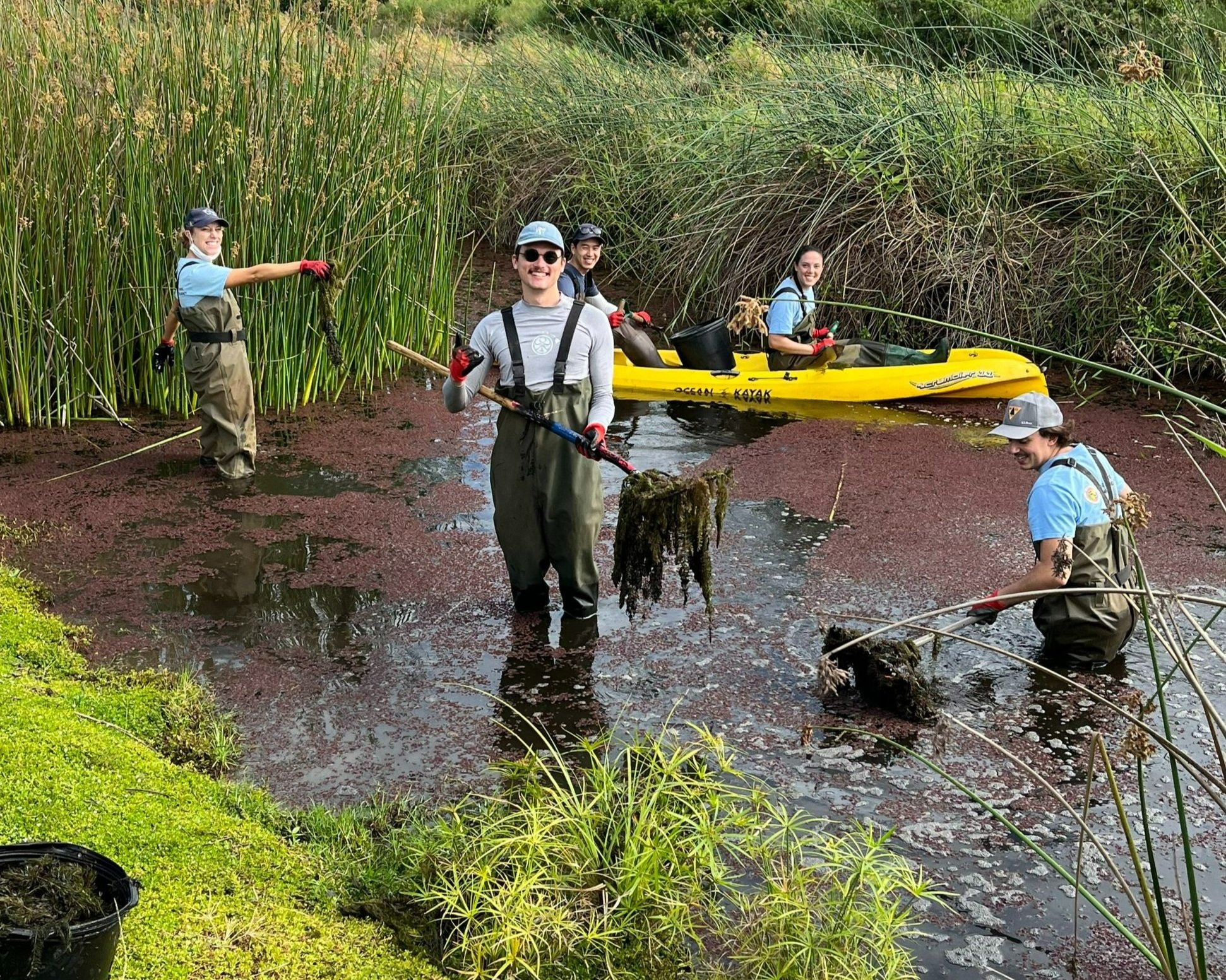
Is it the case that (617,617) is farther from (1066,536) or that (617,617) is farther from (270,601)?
(1066,536)

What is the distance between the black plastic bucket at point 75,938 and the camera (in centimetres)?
254

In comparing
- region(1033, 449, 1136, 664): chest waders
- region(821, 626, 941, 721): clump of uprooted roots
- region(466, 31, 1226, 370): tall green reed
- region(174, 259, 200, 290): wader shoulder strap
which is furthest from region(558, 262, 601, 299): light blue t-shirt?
region(1033, 449, 1136, 664): chest waders

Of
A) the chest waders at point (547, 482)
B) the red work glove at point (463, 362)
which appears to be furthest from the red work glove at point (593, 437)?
the red work glove at point (463, 362)

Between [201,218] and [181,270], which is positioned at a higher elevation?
[201,218]

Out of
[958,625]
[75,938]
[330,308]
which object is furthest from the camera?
[330,308]

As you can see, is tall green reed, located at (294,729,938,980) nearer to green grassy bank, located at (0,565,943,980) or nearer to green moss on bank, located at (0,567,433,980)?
green grassy bank, located at (0,565,943,980)

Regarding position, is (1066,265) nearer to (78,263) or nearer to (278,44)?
(278,44)

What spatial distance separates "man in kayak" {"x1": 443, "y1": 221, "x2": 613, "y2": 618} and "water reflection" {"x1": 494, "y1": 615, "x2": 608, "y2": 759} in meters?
0.34

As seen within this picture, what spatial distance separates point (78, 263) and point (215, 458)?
1495 mm

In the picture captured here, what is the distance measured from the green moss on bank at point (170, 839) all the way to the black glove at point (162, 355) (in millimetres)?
3111

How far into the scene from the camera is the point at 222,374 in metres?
7.30

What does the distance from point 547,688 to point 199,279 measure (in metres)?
3.32

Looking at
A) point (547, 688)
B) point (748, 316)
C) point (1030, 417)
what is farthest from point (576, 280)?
point (748, 316)

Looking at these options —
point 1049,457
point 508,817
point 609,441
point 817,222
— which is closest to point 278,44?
point 609,441
